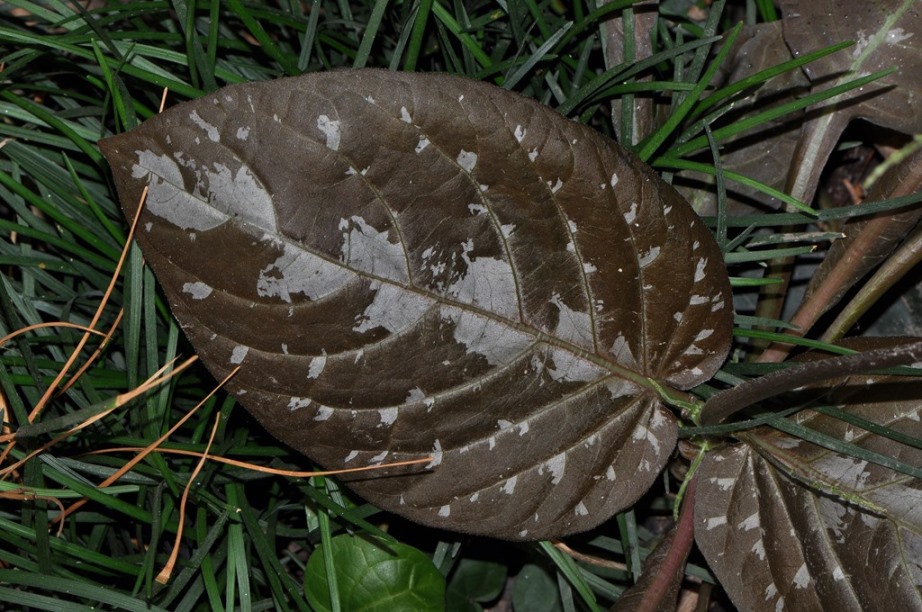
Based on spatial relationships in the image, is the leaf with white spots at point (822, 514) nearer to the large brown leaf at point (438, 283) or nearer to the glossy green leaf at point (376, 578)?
the large brown leaf at point (438, 283)

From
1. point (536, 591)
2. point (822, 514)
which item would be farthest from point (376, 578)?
point (822, 514)

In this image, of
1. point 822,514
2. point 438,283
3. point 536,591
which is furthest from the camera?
point 536,591

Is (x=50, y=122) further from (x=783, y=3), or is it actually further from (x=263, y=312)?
(x=783, y=3)

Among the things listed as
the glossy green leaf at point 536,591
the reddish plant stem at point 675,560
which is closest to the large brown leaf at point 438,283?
the reddish plant stem at point 675,560

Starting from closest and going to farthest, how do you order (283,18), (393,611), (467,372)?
(467,372) → (393,611) → (283,18)

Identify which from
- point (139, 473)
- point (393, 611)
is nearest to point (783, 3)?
point (393, 611)

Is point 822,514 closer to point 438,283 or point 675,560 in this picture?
point 675,560

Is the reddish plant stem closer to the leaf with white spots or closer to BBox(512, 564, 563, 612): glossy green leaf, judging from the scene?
the leaf with white spots
